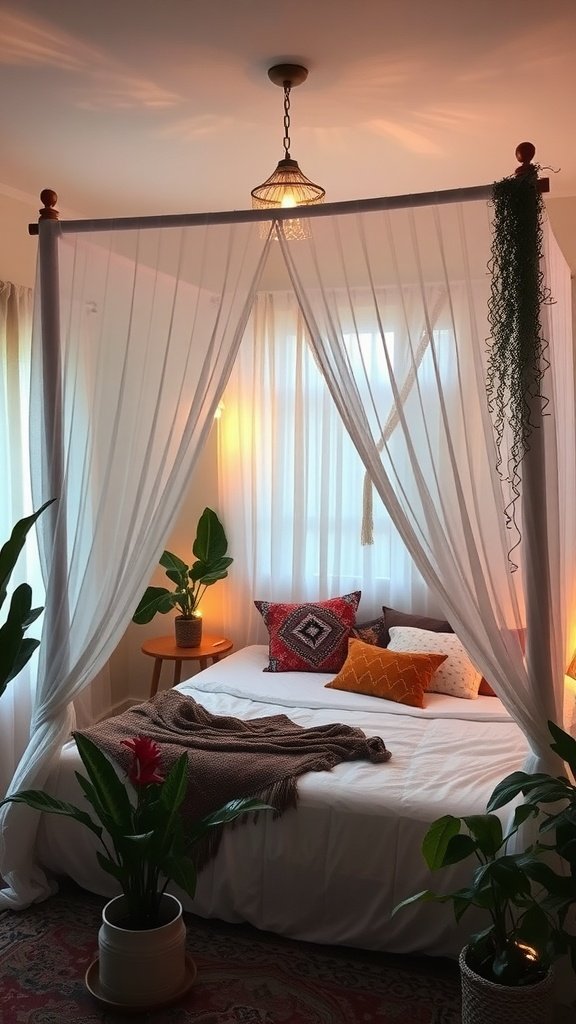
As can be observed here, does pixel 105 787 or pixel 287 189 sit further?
pixel 287 189

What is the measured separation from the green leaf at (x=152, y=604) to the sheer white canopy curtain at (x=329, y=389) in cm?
135

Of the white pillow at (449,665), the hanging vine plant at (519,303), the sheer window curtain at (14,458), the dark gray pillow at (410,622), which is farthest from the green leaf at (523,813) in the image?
the sheer window curtain at (14,458)

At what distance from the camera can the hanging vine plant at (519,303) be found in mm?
2449

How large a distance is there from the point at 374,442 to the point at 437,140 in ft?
4.72

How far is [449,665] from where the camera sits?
3.89 meters

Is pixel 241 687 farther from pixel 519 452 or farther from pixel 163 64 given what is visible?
pixel 163 64

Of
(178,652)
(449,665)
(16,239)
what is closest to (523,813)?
(449,665)

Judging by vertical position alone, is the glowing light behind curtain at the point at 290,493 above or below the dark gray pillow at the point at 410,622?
above

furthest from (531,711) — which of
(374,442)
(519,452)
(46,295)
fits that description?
(46,295)

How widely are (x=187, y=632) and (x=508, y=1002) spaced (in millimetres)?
2772

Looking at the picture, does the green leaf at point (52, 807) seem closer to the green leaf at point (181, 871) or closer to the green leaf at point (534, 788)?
the green leaf at point (181, 871)

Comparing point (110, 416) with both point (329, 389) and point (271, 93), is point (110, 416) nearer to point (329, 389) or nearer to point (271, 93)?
Answer: point (329, 389)

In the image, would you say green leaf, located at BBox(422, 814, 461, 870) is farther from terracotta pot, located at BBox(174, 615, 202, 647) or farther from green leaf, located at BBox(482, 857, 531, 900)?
terracotta pot, located at BBox(174, 615, 202, 647)

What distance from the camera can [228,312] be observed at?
2.87 m
